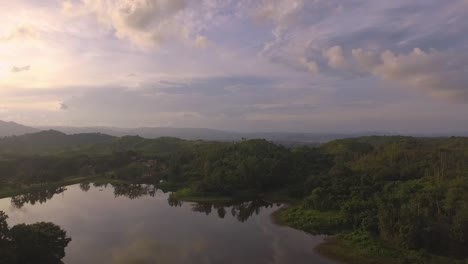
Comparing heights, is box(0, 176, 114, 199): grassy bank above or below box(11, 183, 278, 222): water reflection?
above

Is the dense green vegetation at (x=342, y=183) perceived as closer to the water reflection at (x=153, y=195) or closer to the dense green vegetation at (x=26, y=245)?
the water reflection at (x=153, y=195)

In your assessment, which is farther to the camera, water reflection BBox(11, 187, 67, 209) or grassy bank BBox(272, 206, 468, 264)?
water reflection BBox(11, 187, 67, 209)

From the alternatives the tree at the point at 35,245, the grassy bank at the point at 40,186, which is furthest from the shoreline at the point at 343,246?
the grassy bank at the point at 40,186

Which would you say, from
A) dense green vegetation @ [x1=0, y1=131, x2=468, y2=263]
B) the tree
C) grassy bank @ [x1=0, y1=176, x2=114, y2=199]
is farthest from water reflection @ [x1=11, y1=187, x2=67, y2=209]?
the tree

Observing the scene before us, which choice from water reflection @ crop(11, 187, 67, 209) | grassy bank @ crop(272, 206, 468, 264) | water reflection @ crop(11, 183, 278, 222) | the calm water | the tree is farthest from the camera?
water reflection @ crop(11, 187, 67, 209)

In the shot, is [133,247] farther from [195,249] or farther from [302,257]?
[302,257]

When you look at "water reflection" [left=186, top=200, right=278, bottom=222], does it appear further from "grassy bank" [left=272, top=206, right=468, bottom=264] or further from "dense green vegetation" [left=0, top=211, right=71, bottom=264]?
"dense green vegetation" [left=0, top=211, right=71, bottom=264]
